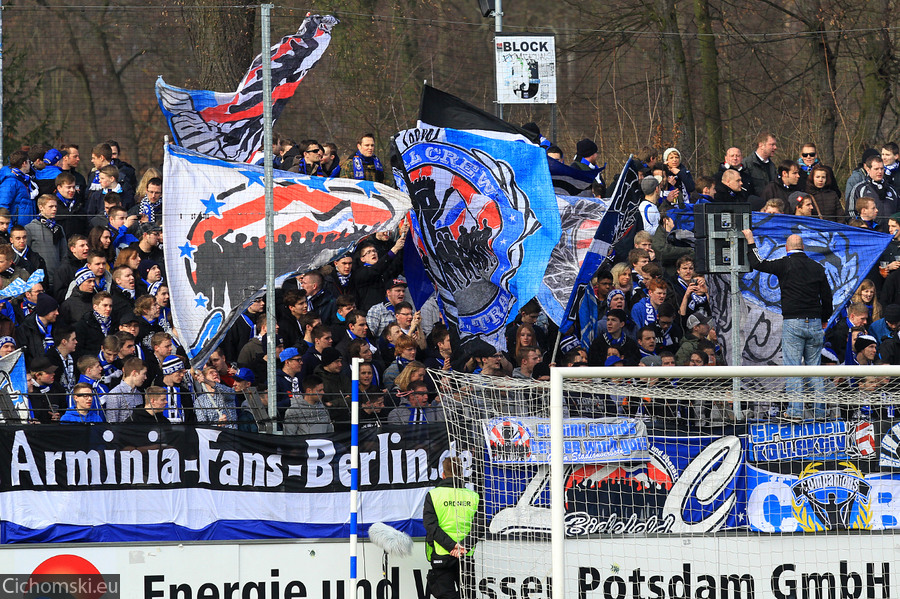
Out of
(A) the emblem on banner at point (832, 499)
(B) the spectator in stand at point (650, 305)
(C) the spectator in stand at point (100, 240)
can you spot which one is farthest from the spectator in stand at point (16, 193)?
(A) the emblem on banner at point (832, 499)

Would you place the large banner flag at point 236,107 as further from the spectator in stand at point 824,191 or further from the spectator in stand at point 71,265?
the spectator in stand at point 824,191

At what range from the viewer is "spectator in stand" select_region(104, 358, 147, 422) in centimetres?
975

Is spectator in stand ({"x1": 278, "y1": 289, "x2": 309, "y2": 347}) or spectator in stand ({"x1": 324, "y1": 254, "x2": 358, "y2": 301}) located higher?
spectator in stand ({"x1": 324, "y1": 254, "x2": 358, "y2": 301})

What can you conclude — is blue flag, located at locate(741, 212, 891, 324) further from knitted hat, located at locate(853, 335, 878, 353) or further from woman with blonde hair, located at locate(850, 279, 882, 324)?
woman with blonde hair, located at locate(850, 279, 882, 324)

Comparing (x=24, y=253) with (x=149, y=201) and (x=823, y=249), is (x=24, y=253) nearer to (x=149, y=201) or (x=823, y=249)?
(x=149, y=201)

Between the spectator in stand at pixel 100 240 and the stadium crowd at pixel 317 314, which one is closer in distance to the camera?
the stadium crowd at pixel 317 314

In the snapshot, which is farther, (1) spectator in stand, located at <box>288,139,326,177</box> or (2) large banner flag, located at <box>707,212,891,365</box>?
Answer: (1) spectator in stand, located at <box>288,139,326,177</box>

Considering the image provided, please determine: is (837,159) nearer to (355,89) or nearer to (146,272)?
(355,89)

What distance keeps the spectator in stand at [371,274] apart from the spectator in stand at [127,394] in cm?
235

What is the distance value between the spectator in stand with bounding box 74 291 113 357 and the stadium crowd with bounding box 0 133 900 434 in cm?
2

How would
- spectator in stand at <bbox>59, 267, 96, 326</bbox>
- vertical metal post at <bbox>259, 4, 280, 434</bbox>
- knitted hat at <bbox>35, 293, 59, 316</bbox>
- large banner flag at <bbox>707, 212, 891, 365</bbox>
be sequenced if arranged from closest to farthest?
1. vertical metal post at <bbox>259, 4, 280, 434</bbox>
2. knitted hat at <bbox>35, 293, 59, 316</bbox>
3. spectator in stand at <bbox>59, 267, 96, 326</bbox>
4. large banner flag at <bbox>707, 212, 891, 365</bbox>

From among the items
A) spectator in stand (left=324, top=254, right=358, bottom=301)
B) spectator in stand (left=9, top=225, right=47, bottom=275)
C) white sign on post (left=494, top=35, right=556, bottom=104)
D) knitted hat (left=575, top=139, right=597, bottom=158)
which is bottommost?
spectator in stand (left=324, top=254, right=358, bottom=301)

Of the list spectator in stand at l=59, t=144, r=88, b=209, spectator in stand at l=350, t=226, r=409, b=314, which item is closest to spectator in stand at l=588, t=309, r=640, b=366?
spectator in stand at l=350, t=226, r=409, b=314

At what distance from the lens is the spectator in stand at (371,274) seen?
1184cm
